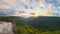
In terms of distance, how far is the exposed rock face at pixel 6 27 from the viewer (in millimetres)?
2650

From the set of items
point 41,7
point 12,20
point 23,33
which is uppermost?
point 41,7

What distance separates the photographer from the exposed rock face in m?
2.65

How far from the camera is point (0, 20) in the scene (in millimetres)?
2703

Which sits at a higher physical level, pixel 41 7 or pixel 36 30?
pixel 41 7

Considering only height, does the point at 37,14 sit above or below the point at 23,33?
above

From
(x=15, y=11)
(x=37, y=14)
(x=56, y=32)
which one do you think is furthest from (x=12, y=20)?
(x=56, y=32)

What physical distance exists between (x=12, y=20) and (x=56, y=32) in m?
0.78

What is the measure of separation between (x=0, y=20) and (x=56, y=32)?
977 mm

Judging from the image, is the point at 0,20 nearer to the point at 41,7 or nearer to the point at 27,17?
the point at 27,17

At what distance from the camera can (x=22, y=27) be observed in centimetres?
269

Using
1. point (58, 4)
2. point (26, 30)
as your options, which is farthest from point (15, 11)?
point (58, 4)

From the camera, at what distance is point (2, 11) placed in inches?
107

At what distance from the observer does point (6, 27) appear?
2.68m

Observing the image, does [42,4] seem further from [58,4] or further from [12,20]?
[12,20]
